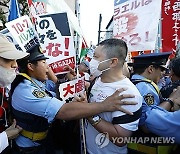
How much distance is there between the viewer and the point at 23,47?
2.57m

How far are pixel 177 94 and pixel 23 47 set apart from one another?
1516 millimetres

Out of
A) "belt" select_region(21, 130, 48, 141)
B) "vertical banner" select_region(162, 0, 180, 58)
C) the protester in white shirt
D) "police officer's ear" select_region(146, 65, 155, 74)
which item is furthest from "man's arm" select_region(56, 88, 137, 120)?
"vertical banner" select_region(162, 0, 180, 58)

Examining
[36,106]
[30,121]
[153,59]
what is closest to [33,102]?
[36,106]

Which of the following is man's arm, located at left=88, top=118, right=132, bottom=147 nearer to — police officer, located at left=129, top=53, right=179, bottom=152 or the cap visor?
police officer, located at left=129, top=53, right=179, bottom=152

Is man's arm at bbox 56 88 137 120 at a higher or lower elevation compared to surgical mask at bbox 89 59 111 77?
lower

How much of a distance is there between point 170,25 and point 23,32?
3.23 metres

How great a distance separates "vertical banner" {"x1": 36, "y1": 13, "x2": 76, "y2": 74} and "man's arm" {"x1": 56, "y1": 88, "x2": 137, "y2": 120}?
2.59 ft

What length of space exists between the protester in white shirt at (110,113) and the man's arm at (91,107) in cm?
10

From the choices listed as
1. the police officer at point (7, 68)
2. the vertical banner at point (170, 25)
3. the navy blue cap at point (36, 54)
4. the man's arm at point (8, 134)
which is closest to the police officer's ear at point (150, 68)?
the navy blue cap at point (36, 54)

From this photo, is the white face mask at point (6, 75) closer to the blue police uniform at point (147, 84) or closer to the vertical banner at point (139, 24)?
the blue police uniform at point (147, 84)

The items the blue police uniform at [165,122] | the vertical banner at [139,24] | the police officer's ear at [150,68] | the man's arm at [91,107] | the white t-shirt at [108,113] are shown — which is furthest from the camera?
the vertical banner at [139,24]

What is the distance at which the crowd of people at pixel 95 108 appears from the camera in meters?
2.00

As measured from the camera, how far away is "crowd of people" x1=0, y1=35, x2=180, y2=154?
200 cm

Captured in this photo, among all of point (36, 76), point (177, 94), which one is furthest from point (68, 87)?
point (177, 94)
